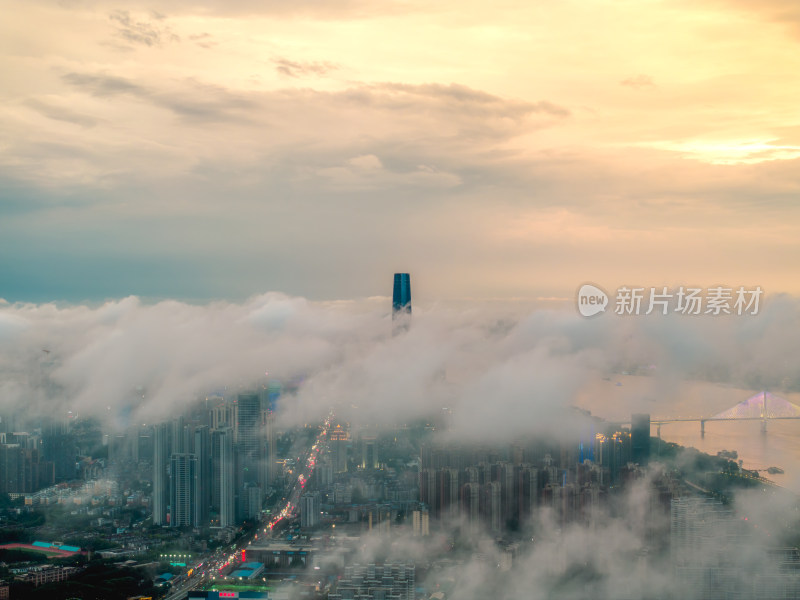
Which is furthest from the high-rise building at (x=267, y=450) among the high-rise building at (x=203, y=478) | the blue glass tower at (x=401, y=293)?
the blue glass tower at (x=401, y=293)

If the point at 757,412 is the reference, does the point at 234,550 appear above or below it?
below

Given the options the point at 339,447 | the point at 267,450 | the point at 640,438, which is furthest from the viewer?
the point at 267,450

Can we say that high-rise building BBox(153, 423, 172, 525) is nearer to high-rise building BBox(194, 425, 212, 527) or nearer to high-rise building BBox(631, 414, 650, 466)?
high-rise building BBox(194, 425, 212, 527)

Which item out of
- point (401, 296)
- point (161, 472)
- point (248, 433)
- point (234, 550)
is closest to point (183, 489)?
point (161, 472)

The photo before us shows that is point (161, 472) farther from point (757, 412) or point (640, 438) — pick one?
point (757, 412)

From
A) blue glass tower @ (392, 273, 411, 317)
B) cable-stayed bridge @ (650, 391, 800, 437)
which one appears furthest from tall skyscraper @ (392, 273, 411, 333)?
cable-stayed bridge @ (650, 391, 800, 437)
